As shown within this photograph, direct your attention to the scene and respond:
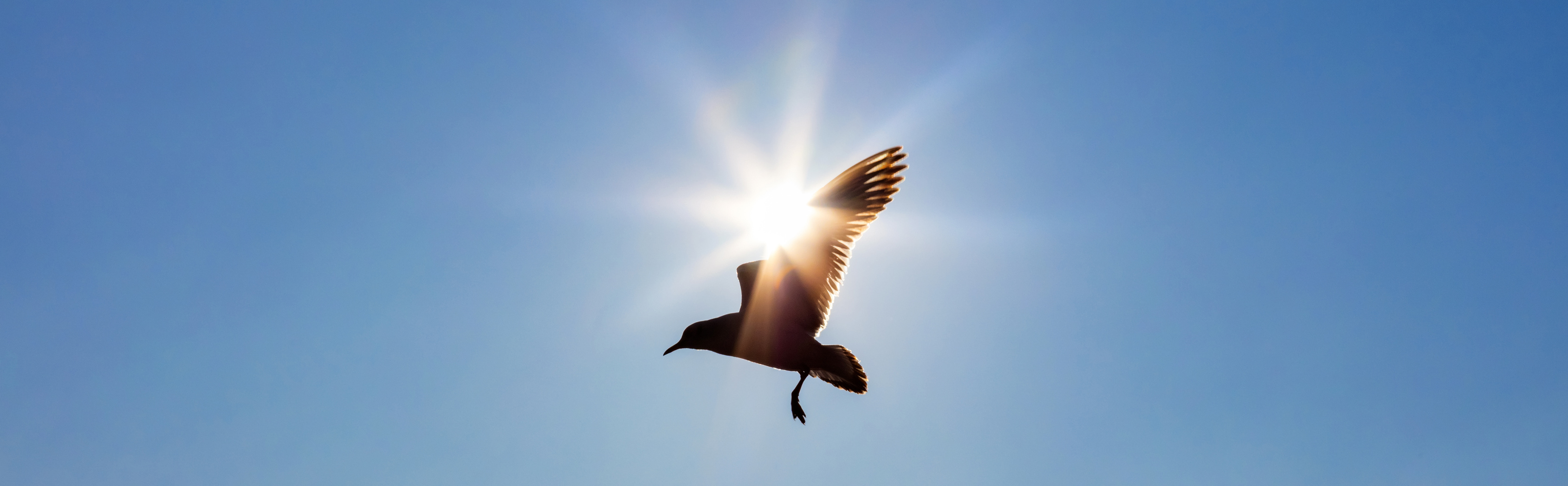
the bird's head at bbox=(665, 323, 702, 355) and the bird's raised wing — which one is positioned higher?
the bird's raised wing

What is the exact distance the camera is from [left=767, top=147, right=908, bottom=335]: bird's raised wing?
A: 10.1 m

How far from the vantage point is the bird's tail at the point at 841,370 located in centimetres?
1053

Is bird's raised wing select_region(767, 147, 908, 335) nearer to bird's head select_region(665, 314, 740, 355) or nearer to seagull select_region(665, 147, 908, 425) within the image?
seagull select_region(665, 147, 908, 425)

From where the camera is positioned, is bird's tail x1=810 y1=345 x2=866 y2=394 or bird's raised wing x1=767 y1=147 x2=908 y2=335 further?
bird's tail x1=810 y1=345 x2=866 y2=394

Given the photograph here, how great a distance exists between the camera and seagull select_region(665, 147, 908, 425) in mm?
10117

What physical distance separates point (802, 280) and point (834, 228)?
0.66m

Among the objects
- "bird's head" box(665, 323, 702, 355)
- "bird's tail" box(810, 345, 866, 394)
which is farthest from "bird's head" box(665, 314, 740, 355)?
"bird's tail" box(810, 345, 866, 394)

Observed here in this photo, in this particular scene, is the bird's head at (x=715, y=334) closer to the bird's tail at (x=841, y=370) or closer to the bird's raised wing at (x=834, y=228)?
the bird's raised wing at (x=834, y=228)

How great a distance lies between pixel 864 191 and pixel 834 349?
175 cm

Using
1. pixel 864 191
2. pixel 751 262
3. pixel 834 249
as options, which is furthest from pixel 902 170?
pixel 751 262

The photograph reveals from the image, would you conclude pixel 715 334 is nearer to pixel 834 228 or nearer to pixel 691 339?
pixel 691 339

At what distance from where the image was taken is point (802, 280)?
10406 mm

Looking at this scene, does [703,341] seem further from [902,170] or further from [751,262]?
[902,170]

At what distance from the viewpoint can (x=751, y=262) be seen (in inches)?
408
